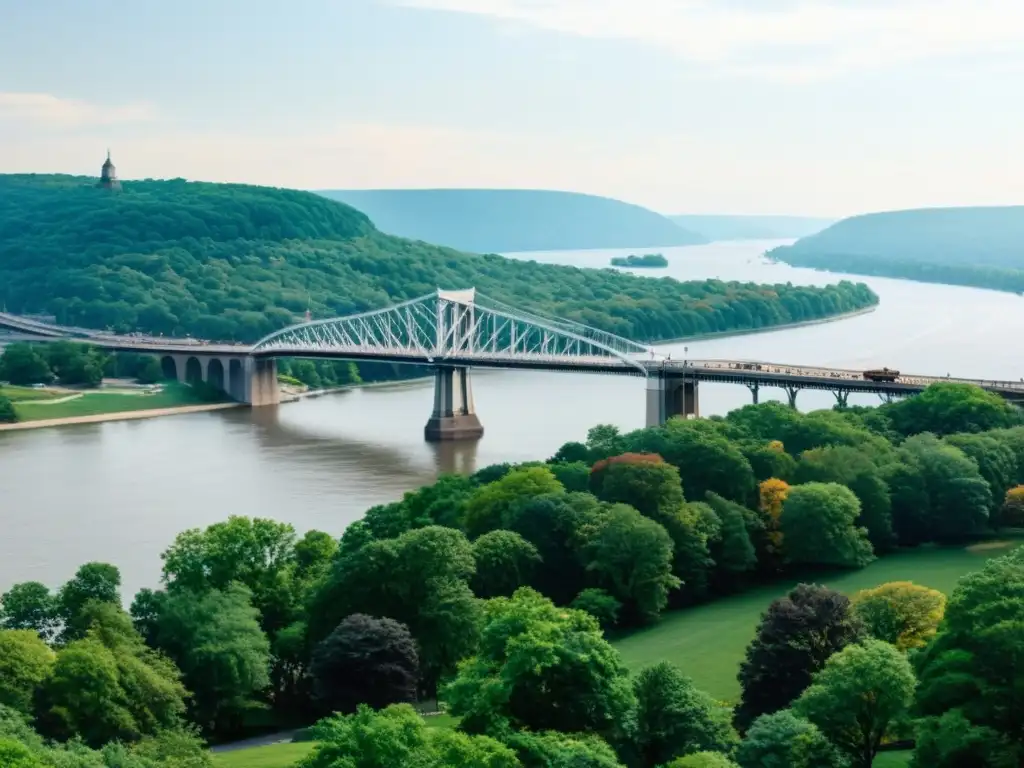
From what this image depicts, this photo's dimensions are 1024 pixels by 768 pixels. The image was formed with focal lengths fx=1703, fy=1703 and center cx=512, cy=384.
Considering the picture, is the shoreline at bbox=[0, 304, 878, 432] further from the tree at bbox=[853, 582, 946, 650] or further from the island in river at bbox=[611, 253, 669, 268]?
the island in river at bbox=[611, 253, 669, 268]

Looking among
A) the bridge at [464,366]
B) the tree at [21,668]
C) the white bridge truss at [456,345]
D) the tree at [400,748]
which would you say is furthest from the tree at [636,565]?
the white bridge truss at [456,345]

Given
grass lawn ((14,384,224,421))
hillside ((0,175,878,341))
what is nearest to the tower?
hillside ((0,175,878,341))

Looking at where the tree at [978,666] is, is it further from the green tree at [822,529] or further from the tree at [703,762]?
the green tree at [822,529]

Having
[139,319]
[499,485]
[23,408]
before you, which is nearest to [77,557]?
[499,485]

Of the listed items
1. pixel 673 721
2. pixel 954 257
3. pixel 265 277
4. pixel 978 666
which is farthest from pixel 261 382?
pixel 954 257

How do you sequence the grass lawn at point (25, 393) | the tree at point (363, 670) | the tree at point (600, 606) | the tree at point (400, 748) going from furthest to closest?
the grass lawn at point (25, 393)
the tree at point (600, 606)
the tree at point (363, 670)
the tree at point (400, 748)

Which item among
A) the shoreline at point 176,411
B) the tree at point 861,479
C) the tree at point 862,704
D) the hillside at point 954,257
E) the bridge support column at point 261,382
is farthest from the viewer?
the hillside at point 954,257
